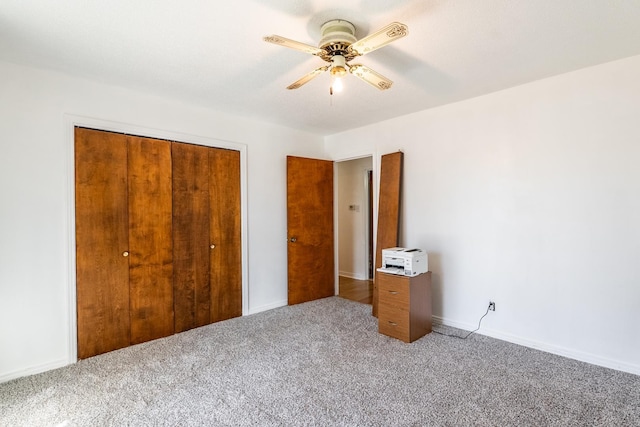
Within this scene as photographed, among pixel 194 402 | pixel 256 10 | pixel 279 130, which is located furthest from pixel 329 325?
pixel 256 10

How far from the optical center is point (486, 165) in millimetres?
3203

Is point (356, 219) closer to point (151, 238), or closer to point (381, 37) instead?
point (151, 238)

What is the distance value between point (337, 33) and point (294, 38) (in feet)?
1.26

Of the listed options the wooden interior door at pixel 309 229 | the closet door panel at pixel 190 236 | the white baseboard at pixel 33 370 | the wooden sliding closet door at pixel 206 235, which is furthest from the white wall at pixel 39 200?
the wooden interior door at pixel 309 229

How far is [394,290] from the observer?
10.3 feet

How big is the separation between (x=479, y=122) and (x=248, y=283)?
327 centimetres

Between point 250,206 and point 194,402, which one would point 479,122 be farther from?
point 194,402

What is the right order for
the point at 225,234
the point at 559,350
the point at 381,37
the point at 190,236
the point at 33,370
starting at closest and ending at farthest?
1. the point at 381,37
2. the point at 33,370
3. the point at 559,350
4. the point at 190,236
5. the point at 225,234

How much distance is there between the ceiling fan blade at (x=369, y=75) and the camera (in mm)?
2080

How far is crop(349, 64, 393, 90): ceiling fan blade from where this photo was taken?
2.08m

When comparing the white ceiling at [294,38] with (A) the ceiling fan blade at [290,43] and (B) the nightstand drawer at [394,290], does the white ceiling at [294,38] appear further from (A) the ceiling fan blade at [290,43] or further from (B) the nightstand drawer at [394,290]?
(B) the nightstand drawer at [394,290]

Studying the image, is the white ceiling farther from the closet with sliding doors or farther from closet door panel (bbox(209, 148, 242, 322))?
closet door panel (bbox(209, 148, 242, 322))

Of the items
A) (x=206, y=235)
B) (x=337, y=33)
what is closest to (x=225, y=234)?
(x=206, y=235)

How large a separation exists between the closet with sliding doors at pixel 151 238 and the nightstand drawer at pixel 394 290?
5.82 feet
